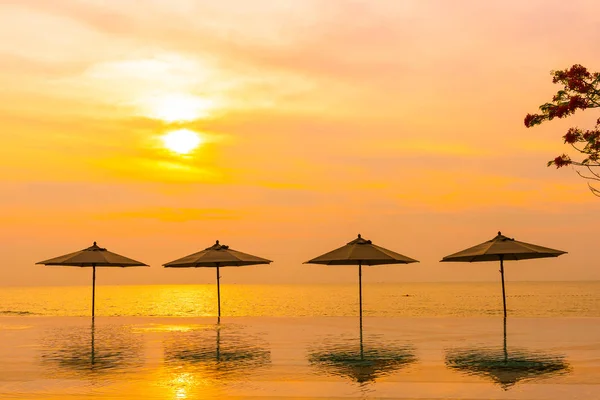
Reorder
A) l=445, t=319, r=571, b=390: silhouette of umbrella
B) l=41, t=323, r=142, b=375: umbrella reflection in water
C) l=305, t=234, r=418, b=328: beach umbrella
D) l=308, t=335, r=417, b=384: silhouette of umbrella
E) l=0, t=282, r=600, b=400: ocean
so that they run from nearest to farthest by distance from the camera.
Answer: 1. l=0, t=282, r=600, b=400: ocean
2. l=445, t=319, r=571, b=390: silhouette of umbrella
3. l=308, t=335, r=417, b=384: silhouette of umbrella
4. l=41, t=323, r=142, b=375: umbrella reflection in water
5. l=305, t=234, r=418, b=328: beach umbrella

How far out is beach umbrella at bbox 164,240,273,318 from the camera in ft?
82.3

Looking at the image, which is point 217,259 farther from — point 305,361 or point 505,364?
point 505,364

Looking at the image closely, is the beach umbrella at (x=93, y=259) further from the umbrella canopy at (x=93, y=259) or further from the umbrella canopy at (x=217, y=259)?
the umbrella canopy at (x=217, y=259)

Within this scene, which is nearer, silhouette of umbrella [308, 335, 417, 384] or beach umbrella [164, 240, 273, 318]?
silhouette of umbrella [308, 335, 417, 384]

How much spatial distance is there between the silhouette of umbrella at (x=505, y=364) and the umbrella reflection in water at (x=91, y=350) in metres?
6.92

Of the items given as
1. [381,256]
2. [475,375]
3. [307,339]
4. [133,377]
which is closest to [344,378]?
[475,375]

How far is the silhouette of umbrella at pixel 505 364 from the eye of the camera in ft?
41.5

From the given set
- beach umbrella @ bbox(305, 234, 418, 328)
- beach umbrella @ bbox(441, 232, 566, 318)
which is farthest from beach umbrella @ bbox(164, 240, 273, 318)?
beach umbrella @ bbox(441, 232, 566, 318)

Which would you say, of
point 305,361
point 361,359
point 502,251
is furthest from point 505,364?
point 502,251

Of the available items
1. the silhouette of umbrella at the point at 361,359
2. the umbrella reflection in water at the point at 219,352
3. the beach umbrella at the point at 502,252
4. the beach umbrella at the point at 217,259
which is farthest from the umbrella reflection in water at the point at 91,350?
the beach umbrella at the point at 502,252

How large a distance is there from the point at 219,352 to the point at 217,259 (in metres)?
8.64

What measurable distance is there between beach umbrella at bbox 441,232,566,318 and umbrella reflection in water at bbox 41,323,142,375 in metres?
11.4

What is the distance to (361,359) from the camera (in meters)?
15.3

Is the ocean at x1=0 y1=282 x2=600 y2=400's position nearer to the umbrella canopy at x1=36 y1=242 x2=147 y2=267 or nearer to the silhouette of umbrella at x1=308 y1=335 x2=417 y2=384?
the silhouette of umbrella at x1=308 y1=335 x2=417 y2=384
